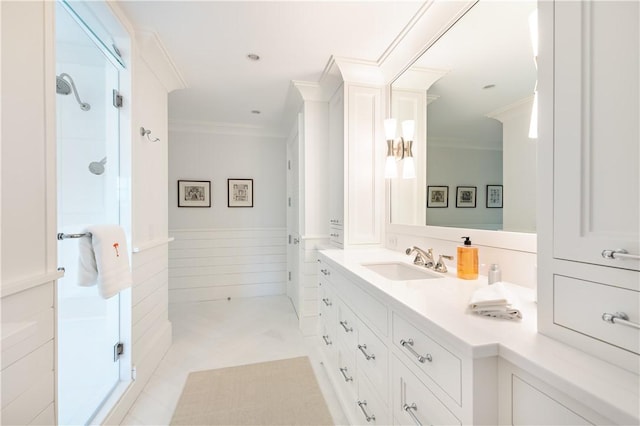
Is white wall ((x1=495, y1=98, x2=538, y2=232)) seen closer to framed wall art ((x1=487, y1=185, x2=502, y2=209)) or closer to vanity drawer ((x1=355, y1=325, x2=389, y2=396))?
framed wall art ((x1=487, y1=185, x2=502, y2=209))

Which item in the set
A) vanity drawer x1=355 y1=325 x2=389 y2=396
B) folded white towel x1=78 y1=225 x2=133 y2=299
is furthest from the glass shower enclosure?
vanity drawer x1=355 y1=325 x2=389 y2=396

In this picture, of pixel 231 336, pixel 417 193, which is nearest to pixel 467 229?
pixel 417 193

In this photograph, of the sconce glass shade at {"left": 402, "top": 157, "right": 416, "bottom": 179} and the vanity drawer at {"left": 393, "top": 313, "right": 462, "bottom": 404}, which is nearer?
the vanity drawer at {"left": 393, "top": 313, "right": 462, "bottom": 404}

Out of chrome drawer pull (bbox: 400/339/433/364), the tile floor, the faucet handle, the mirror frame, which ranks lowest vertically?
the tile floor

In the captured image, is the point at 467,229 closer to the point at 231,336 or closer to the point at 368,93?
the point at 368,93

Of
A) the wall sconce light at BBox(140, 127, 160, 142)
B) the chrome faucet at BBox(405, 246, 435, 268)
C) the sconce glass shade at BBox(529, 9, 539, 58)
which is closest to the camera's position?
the sconce glass shade at BBox(529, 9, 539, 58)

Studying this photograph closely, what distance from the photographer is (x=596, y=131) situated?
0.59 meters

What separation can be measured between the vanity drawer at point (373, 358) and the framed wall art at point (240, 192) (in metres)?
2.87

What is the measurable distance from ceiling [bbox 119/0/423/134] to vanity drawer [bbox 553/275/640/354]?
162cm

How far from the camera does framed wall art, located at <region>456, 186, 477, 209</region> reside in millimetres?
1447

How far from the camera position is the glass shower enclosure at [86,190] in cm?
155

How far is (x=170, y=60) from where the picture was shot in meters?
2.09

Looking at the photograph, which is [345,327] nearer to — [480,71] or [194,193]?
[480,71]

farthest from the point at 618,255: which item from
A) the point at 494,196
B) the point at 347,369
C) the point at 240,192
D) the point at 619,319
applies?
the point at 240,192
